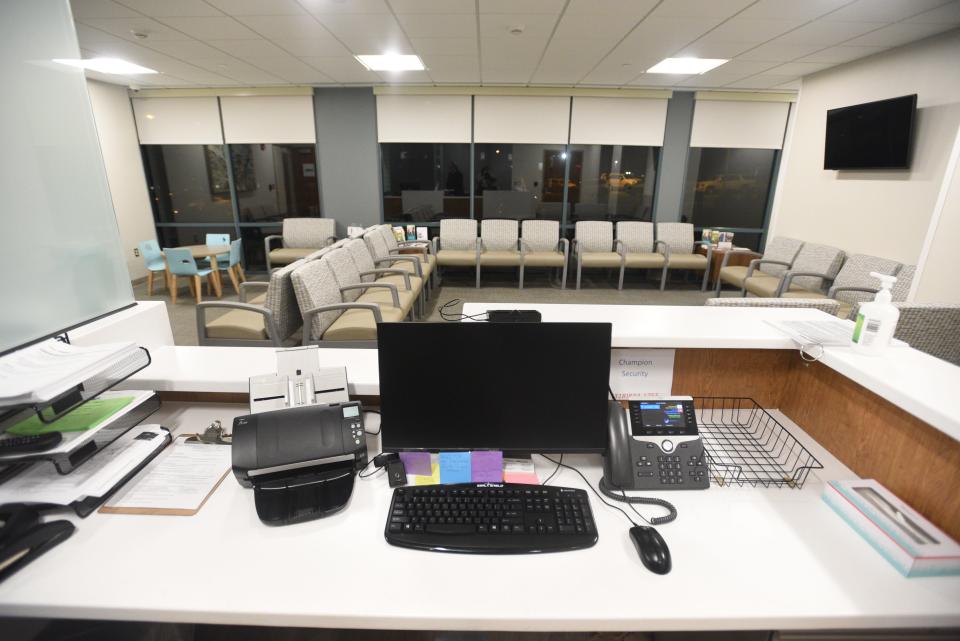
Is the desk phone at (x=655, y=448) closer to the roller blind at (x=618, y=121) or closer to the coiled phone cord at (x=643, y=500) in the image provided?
the coiled phone cord at (x=643, y=500)

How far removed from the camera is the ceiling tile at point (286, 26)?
3.14m

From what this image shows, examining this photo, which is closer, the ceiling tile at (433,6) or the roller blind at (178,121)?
the ceiling tile at (433,6)

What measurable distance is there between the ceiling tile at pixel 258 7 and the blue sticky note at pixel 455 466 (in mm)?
3150

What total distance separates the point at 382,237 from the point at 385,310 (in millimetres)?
1970

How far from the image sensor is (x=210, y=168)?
6.18m

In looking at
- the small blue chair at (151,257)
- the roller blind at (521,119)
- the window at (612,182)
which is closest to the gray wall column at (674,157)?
the window at (612,182)

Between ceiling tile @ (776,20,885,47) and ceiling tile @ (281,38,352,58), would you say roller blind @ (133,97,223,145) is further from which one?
ceiling tile @ (776,20,885,47)

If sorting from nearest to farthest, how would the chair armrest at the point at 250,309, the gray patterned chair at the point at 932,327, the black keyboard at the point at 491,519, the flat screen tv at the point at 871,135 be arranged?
the black keyboard at the point at 491,519 < the gray patterned chair at the point at 932,327 < the chair armrest at the point at 250,309 < the flat screen tv at the point at 871,135

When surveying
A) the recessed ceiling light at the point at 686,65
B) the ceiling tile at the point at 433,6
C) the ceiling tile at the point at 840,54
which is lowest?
the ceiling tile at the point at 433,6

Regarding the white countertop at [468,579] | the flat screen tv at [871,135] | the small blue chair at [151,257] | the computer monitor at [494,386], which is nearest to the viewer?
the white countertop at [468,579]

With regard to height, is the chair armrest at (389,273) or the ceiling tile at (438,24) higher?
the ceiling tile at (438,24)

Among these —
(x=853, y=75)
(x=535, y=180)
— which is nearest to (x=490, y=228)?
(x=535, y=180)

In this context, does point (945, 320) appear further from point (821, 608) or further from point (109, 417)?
point (109, 417)

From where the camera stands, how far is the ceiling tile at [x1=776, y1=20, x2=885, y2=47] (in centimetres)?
314
